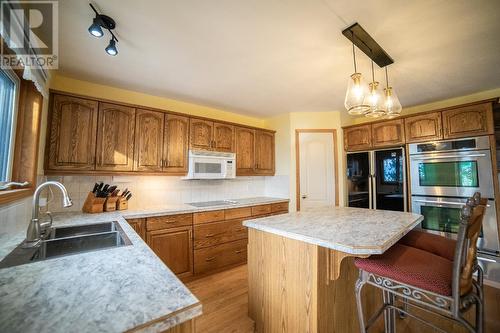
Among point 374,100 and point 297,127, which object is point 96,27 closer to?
point 374,100

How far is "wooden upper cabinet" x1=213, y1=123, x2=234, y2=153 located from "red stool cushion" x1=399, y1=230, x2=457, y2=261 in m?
2.47

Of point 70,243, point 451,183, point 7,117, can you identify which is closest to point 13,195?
point 70,243

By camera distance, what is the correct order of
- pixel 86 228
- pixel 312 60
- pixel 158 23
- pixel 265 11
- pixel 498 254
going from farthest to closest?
pixel 498 254 → pixel 312 60 → pixel 86 228 → pixel 158 23 → pixel 265 11

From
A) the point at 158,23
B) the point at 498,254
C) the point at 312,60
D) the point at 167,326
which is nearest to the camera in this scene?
the point at 167,326

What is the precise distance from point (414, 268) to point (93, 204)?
111 inches

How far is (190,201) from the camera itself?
313 cm

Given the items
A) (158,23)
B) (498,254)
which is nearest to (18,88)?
(158,23)

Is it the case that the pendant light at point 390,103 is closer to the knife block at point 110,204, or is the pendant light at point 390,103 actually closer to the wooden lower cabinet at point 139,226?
the wooden lower cabinet at point 139,226

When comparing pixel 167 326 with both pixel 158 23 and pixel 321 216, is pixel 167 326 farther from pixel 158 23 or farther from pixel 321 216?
pixel 158 23

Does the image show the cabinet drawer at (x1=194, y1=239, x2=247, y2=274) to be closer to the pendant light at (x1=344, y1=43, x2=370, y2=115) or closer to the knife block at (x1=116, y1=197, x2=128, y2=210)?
the knife block at (x1=116, y1=197, x2=128, y2=210)

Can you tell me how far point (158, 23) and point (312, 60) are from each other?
139 centimetres

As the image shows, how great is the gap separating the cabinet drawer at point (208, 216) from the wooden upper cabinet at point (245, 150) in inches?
33.1

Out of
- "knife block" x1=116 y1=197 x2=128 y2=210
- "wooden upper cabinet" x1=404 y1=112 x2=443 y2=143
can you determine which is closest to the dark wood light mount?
"wooden upper cabinet" x1=404 y1=112 x2=443 y2=143

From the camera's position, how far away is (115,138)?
2367mm
